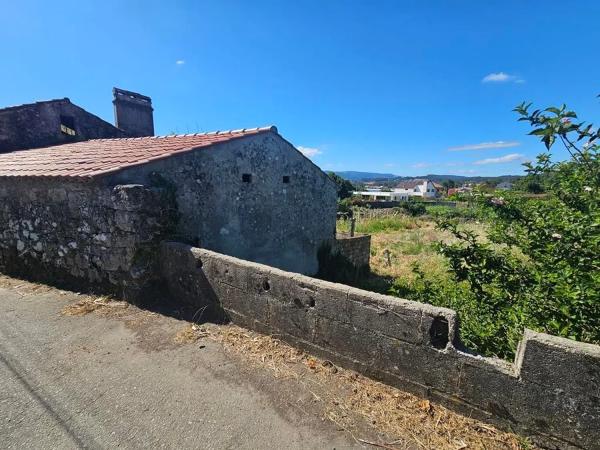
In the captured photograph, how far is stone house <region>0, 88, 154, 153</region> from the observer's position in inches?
391

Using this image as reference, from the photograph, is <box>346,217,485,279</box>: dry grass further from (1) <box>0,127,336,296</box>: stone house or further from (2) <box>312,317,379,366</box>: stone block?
(2) <box>312,317,379,366</box>: stone block

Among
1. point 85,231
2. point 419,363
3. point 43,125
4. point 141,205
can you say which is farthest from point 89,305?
point 43,125

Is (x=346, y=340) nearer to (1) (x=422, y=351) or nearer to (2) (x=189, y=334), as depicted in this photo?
(1) (x=422, y=351)

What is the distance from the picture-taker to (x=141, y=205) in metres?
4.89

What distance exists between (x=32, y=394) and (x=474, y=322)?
431 cm

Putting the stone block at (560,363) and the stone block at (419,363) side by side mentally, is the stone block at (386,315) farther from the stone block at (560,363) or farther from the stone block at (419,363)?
the stone block at (560,363)

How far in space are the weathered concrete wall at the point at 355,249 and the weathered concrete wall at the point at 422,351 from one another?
716cm

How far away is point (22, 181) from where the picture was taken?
6047 millimetres

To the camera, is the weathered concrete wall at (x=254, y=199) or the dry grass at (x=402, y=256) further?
A: the dry grass at (x=402, y=256)

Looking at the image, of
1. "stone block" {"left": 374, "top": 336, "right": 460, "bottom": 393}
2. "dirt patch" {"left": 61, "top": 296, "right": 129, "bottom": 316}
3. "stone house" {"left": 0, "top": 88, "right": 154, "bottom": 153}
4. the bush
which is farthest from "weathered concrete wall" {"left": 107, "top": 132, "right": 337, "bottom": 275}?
the bush

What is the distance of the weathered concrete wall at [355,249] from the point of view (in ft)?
36.7

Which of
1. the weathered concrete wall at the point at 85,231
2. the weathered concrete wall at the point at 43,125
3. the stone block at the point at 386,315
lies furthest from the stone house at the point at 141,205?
the stone block at the point at 386,315

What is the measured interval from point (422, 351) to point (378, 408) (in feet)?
1.98

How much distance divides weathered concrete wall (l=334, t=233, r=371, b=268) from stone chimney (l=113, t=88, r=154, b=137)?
8891 mm
